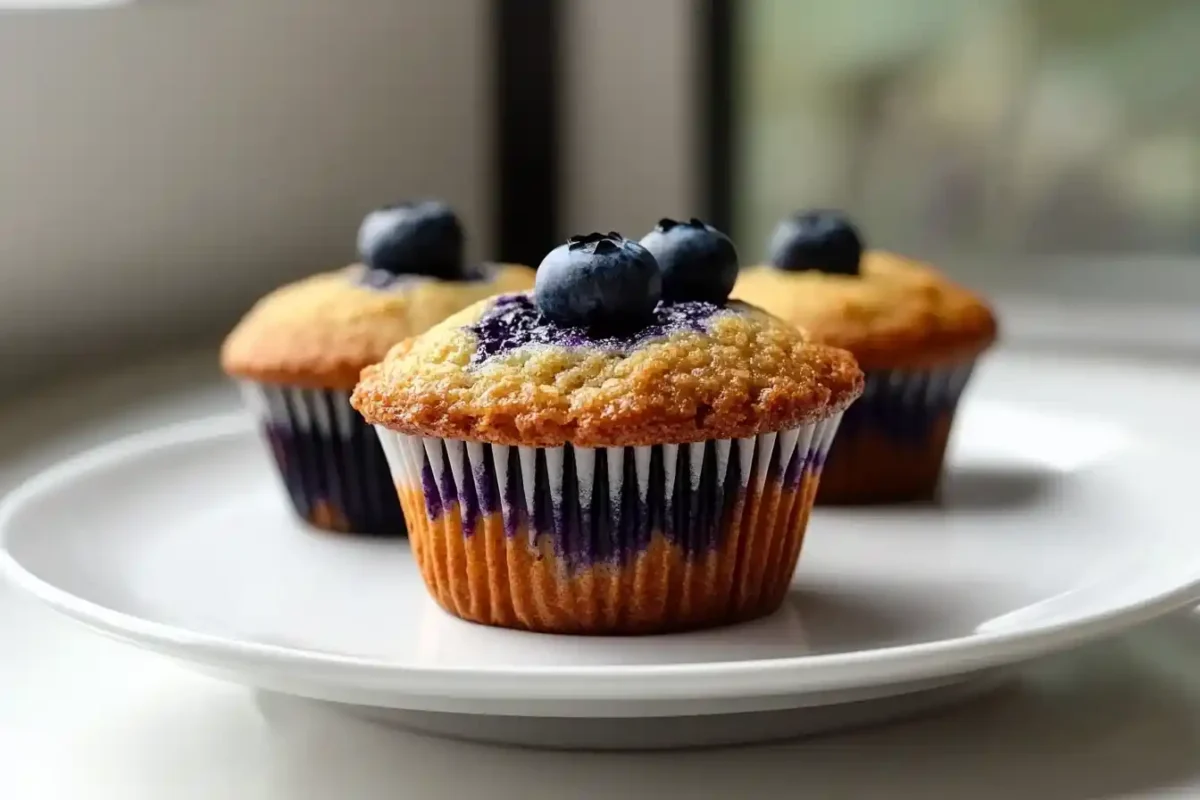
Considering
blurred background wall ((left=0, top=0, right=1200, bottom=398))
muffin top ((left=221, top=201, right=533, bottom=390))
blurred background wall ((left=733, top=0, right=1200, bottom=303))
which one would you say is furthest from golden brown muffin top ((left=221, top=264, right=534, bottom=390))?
blurred background wall ((left=733, top=0, right=1200, bottom=303))

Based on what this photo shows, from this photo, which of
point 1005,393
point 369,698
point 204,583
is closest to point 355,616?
point 204,583

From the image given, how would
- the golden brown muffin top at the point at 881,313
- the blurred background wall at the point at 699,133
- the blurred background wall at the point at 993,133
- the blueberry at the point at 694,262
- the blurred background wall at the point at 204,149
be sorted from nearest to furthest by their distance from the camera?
1. the blueberry at the point at 694,262
2. the golden brown muffin top at the point at 881,313
3. the blurred background wall at the point at 204,149
4. the blurred background wall at the point at 699,133
5. the blurred background wall at the point at 993,133

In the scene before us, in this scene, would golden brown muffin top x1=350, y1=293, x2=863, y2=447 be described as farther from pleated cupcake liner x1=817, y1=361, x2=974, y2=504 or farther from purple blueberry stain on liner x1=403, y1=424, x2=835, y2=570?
pleated cupcake liner x1=817, y1=361, x2=974, y2=504

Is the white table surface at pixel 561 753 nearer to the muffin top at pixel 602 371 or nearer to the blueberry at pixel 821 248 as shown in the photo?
the muffin top at pixel 602 371

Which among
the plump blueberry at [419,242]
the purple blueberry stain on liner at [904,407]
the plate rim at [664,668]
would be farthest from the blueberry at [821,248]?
the plate rim at [664,668]

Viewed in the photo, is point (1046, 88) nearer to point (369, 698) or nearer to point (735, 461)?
point (735, 461)

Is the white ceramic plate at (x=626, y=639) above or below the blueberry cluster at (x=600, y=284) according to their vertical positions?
below
